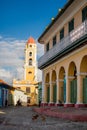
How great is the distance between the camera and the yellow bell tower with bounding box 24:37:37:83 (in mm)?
82300

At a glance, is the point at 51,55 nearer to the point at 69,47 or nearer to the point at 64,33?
the point at 64,33

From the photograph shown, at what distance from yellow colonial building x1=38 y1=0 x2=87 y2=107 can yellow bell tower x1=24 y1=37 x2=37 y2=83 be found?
51.7 m

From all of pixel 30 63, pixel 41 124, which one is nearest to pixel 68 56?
pixel 41 124

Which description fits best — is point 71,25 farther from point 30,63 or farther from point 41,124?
point 30,63

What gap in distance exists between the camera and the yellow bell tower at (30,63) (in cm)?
8230

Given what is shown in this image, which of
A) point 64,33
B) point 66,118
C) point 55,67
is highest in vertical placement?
point 64,33

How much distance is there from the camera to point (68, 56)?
71.3ft

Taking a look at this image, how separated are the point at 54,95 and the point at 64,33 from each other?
6437mm

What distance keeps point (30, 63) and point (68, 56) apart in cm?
6165

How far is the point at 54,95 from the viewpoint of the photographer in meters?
28.2

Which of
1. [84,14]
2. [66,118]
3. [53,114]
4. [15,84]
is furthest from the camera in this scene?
[15,84]

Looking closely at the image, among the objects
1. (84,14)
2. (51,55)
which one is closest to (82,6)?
(84,14)

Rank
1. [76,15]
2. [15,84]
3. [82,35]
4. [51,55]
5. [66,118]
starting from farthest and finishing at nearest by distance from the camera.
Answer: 1. [15,84]
2. [51,55]
3. [76,15]
4. [82,35]
5. [66,118]

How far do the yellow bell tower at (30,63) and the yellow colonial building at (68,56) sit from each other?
5175 centimetres
